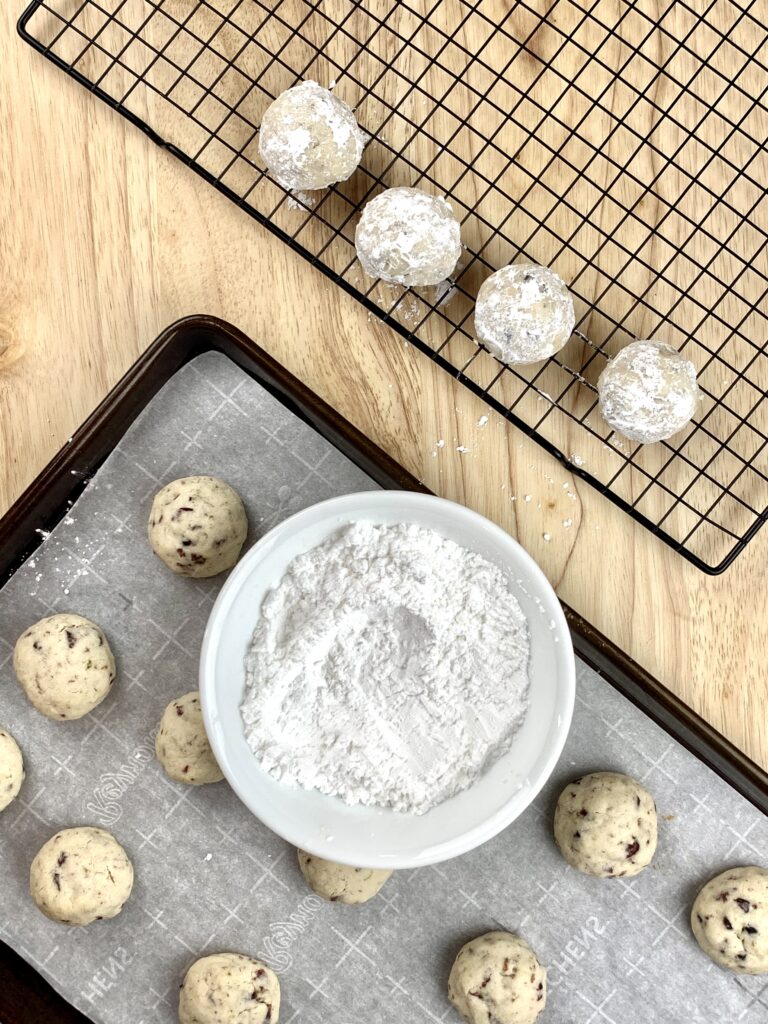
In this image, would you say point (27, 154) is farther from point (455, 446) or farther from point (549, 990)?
point (549, 990)

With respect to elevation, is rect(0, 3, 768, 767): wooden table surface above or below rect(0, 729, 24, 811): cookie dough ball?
above

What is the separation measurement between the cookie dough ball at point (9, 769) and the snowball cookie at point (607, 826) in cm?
63

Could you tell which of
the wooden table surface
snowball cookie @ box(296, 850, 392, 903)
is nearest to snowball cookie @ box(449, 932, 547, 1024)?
snowball cookie @ box(296, 850, 392, 903)

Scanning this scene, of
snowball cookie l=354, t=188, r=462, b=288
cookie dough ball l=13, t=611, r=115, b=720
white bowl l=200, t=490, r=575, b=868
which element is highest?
snowball cookie l=354, t=188, r=462, b=288

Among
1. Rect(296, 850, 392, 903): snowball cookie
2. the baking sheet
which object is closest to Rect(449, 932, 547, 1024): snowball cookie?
the baking sheet

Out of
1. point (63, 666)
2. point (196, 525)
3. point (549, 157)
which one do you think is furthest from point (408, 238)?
point (63, 666)

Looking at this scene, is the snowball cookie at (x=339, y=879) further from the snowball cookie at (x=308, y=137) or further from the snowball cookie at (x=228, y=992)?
the snowball cookie at (x=308, y=137)

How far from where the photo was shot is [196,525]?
1134 mm

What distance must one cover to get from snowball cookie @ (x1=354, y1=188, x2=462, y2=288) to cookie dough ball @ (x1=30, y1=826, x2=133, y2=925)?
72 cm

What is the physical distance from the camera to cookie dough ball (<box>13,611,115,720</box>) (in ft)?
3.74

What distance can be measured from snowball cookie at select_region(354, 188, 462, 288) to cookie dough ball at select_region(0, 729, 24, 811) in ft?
2.23

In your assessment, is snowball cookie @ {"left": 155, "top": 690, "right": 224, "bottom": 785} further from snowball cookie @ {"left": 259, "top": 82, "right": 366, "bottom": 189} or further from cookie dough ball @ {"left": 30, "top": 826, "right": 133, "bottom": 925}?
snowball cookie @ {"left": 259, "top": 82, "right": 366, "bottom": 189}

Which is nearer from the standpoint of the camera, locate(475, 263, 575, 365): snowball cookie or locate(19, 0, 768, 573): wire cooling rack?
locate(475, 263, 575, 365): snowball cookie

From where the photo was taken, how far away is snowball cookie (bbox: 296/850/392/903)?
1141 mm
